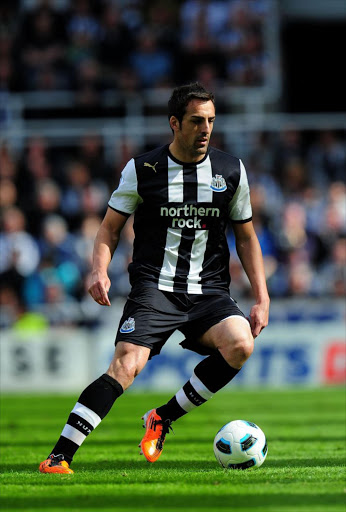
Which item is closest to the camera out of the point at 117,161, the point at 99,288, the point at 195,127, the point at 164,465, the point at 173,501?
the point at 173,501

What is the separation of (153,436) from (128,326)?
32.8 inches

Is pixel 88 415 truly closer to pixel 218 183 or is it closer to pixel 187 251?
pixel 187 251

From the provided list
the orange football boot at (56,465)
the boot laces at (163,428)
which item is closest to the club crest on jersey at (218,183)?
the boot laces at (163,428)

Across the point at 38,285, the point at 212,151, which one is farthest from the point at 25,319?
the point at 212,151

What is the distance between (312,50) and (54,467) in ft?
56.4

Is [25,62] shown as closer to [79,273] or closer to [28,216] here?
[28,216]

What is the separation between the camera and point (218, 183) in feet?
20.5

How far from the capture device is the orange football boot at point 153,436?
6.16 meters

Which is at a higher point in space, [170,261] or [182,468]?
[170,261]

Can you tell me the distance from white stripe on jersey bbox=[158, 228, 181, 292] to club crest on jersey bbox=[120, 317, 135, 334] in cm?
34

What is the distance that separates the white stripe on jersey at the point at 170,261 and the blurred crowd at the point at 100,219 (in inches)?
327

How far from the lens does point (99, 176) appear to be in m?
16.5

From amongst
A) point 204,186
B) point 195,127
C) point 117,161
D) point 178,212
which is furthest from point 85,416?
point 117,161

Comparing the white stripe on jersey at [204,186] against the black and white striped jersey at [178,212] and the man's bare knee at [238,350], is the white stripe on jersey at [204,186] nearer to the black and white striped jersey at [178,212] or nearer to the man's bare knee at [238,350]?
the black and white striped jersey at [178,212]
